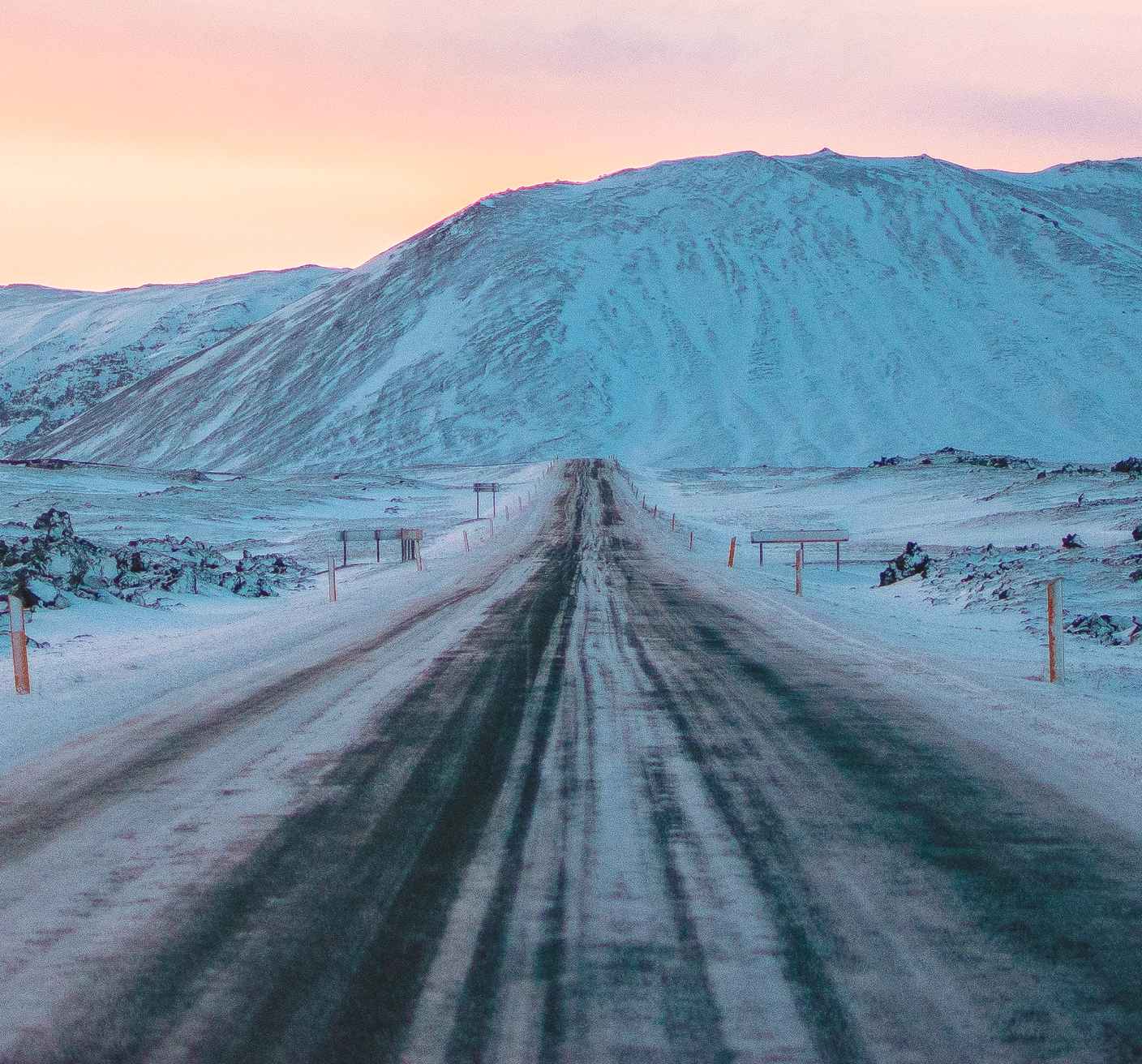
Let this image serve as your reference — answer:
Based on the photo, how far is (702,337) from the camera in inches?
5251

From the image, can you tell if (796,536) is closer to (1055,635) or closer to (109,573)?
(109,573)

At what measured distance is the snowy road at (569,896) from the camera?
412cm

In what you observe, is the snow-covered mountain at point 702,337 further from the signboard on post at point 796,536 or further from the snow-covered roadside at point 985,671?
the snow-covered roadside at point 985,671

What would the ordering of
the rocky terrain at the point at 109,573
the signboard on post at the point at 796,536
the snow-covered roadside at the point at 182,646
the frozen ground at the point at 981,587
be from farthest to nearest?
the signboard on post at the point at 796,536
the rocky terrain at the point at 109,573
the snow-covered roadside at the point at 182,646
the frozen ground at the point at 981,587

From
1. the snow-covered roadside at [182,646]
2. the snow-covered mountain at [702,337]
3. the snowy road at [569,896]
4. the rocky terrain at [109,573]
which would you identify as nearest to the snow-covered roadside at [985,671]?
the snowy road at [569,896]

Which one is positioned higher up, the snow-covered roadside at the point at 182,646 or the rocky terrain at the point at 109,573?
the rocky terrain at the point at 109,573

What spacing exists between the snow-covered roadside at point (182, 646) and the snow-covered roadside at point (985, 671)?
582 cm

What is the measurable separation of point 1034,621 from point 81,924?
15.1 m

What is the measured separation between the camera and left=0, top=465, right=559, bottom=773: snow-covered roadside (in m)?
10.5

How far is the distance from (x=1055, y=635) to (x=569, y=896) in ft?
26.5

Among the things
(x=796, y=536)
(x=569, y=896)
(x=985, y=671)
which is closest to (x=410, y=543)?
(x=796, y=536)

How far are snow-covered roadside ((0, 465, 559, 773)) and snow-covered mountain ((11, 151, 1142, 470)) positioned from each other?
8516cm

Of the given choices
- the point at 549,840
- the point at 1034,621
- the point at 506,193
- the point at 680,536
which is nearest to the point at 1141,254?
the point at 506,193

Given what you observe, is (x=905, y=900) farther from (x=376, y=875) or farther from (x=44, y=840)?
(x=44, y=840)
